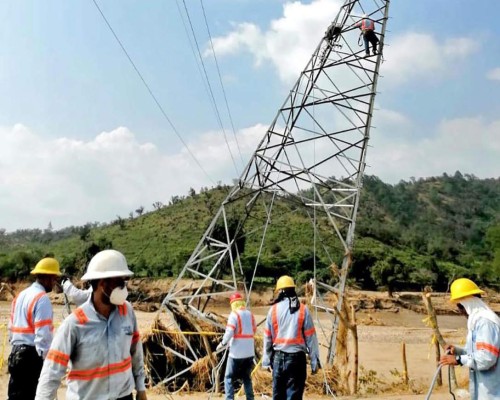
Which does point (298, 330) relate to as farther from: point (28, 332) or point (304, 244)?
point (304, 244)

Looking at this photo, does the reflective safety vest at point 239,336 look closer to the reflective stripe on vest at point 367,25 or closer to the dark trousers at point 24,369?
the dark trousers at point 24,369

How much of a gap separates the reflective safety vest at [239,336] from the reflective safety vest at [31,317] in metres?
3.14

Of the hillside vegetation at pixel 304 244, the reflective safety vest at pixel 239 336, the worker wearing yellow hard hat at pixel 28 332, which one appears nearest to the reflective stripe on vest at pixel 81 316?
the worker wearing yellow hard hat at pixel 28 332

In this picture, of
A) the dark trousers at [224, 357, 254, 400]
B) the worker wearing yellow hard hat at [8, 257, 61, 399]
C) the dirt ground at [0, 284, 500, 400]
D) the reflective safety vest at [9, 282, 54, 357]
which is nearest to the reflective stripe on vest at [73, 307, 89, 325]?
the reflective safety vest at [9, 282, 54, 357]

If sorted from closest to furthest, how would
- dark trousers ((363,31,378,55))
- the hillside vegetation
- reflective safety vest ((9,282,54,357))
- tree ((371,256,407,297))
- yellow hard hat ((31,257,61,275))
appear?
reflective safety vest ((9,282,54,357)) → yellow hard hat ((31,257,61,275)) → dark trousers ((363,31,378,55)) → tree ((371,256,407,297)) → the hillside vegetation

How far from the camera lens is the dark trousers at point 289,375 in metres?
6.46

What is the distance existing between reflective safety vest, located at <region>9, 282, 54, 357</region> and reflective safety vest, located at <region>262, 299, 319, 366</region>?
2.74 meters

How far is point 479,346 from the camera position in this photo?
4.53 metres

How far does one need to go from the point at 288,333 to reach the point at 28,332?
3.07 m

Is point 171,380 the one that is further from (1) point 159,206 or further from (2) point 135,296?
(1) point 159,206

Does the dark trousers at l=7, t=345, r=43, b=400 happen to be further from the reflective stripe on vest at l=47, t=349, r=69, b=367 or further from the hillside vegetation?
the hillside vegetation

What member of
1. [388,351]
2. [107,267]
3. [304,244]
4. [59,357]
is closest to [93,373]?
[59,357]

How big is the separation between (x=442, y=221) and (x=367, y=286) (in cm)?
7437

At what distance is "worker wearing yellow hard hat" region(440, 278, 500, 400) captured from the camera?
450cm
